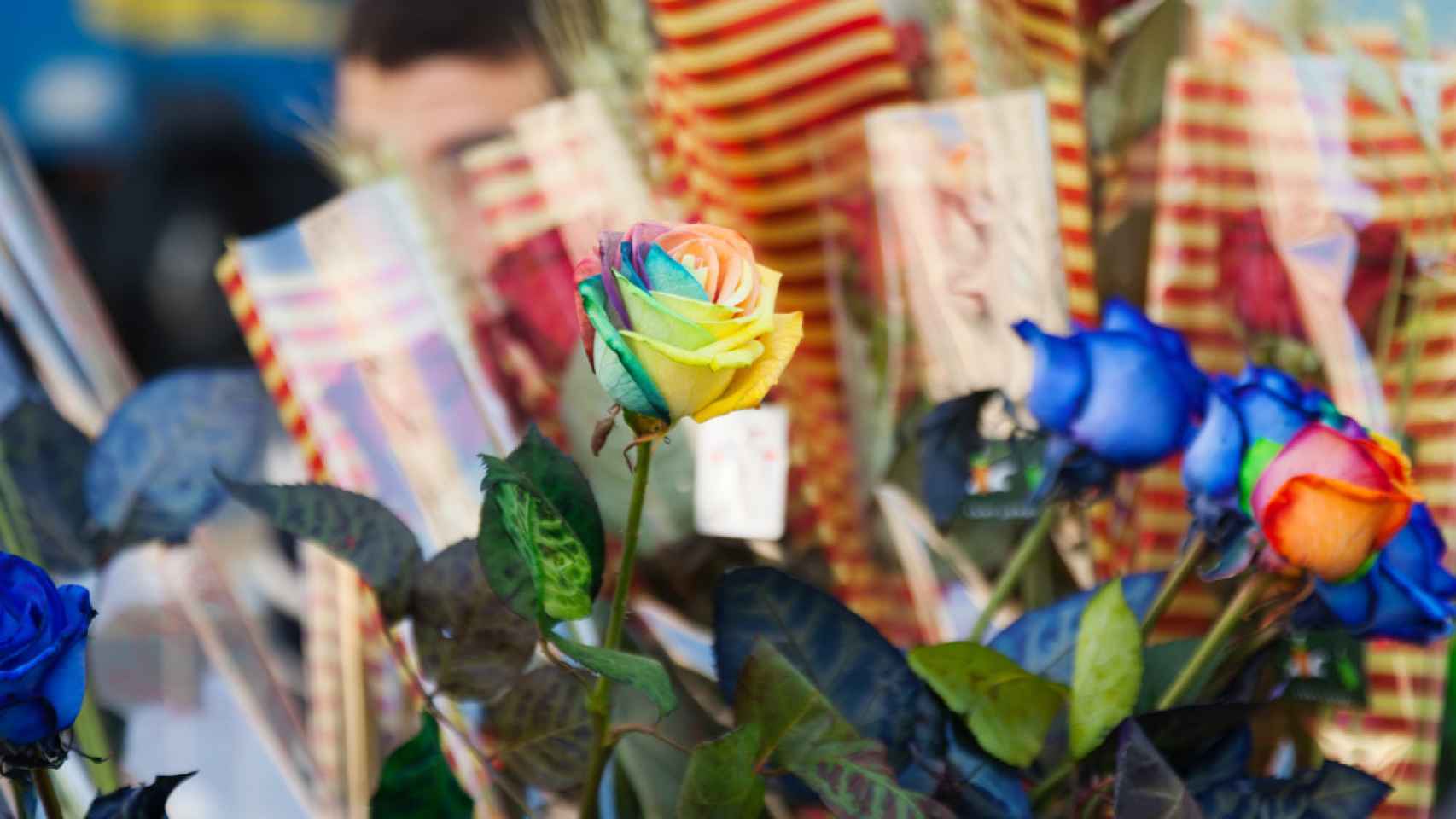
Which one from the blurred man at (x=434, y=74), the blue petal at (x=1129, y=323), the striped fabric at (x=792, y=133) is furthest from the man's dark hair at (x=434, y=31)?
the blue petal at (x=1129, y=323)

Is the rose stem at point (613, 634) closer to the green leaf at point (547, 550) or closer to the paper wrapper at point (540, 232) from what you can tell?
the green leaf at point (547, 550)

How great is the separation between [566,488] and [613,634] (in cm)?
4

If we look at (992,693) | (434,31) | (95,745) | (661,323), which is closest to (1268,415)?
(992,693)

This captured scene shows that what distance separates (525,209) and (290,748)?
29 centimetres

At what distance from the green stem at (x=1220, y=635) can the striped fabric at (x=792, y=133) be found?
0.89ft

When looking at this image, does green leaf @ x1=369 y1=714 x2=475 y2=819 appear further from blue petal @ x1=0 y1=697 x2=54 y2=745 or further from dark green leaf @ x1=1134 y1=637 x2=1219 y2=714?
dark green leaf @ x1=1134 y1=637 x2=1219 y2=714

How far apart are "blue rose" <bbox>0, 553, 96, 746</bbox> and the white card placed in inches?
11.6

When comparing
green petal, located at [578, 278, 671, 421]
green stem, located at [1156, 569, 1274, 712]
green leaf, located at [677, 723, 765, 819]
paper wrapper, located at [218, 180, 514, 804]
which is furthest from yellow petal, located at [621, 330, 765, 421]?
paper wrapper, located at [218, 180, 514, 804]

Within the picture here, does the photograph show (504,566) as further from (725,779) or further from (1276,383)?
(1276,383)

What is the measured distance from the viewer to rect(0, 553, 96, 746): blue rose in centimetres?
38

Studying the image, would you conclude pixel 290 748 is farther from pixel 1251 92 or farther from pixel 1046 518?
pixel 1251 92

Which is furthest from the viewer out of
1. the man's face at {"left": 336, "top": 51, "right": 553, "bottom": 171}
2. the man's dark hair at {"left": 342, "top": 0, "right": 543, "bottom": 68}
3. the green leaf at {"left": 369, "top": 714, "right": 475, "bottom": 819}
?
the man's dark hair at {"left": 342, "top": 0, "right": 543, "bottom": 68}

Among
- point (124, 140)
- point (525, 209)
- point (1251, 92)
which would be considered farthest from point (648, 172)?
point (124, 140)

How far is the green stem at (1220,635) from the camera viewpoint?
0.49 meters
